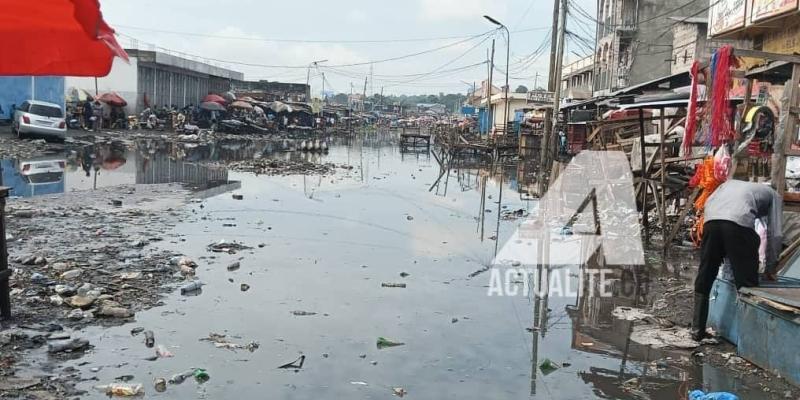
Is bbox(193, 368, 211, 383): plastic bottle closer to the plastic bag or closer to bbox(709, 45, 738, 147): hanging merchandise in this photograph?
the plastic bag

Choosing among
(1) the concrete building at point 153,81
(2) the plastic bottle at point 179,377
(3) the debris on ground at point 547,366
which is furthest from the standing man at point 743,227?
(1) the concrete building at point 153,81

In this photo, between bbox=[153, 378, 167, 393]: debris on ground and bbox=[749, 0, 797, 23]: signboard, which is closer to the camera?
bbox=[153, 378, 167, 393]: debris on ground

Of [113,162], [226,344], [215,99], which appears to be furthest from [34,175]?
[215,99]

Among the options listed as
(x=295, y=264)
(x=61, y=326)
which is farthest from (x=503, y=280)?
(x=61, y=326)

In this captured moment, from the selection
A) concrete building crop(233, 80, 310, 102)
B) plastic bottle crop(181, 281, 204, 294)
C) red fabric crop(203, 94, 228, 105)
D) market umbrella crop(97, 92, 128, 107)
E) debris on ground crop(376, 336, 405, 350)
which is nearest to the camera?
debris on ground crop(376, 336, 405, 350)

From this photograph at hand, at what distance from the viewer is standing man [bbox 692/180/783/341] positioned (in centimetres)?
538

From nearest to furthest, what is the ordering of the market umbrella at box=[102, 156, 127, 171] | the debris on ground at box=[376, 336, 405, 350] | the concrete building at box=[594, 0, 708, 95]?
the debris on ground at box=[376, 336, 405, 350], the market umbrella at box=[102, 156, 127, 171], the concrete building at box=[594, 0, 708, 95]

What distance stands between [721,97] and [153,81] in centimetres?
4279

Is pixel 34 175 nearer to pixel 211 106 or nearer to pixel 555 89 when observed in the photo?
pixel 555 89

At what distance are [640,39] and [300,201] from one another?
33.1 m

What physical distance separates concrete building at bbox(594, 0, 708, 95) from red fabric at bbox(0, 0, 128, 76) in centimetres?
3915

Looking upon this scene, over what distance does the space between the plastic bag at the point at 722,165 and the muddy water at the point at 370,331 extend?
1708mm

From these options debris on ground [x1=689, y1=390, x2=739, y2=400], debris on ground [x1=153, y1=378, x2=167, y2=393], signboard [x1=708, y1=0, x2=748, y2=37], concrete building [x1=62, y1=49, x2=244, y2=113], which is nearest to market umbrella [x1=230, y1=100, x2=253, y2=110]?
concrete building [x1=62, y1=49, x2=244, y2=113]

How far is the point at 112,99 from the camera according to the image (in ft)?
127
